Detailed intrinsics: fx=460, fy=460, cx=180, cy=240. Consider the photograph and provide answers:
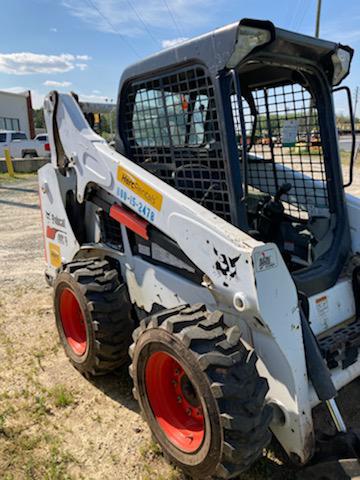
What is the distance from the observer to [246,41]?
7.43 ft

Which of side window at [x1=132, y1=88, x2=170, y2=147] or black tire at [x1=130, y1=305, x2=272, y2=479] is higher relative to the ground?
side window at [x1=132, y1=88, x2=170, y2=147]

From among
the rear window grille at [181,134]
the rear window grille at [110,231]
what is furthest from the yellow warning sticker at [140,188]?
the rear window grille at [110,231]

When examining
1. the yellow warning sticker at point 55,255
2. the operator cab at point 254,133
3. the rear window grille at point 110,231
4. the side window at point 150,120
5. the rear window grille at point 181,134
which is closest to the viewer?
the operator cab at point 254,133

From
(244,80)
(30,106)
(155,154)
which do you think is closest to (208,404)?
(155,154)

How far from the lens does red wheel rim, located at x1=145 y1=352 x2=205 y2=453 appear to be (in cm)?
247

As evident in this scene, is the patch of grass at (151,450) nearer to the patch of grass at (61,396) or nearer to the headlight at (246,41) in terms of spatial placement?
the patch of grass at (61,396)

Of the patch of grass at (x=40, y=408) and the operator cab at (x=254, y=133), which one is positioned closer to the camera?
the operator cab at (x=254, y=133)

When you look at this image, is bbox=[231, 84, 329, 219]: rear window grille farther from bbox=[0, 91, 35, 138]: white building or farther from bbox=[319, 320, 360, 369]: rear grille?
bbox=[0, 91, 35, 138]: white building

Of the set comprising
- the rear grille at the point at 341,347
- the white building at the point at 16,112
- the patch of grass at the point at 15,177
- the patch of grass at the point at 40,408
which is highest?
the white building at the point at 16,112

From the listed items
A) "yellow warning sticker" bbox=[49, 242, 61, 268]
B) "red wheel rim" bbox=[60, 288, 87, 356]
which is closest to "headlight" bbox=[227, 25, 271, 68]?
"red wheel rim" bbox=[60, 288, 87, 356]

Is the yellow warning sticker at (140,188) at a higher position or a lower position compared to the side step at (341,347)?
higher

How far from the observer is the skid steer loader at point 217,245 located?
7.20ft

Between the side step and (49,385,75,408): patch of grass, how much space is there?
69.2 inches

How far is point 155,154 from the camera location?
9.99 ft
